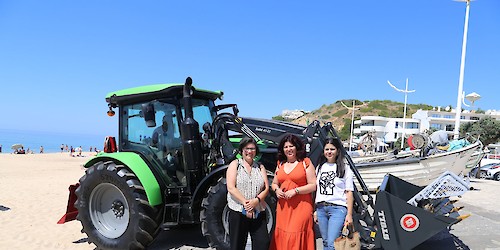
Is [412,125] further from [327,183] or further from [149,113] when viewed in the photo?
[327,183]

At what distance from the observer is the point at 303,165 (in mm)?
3357

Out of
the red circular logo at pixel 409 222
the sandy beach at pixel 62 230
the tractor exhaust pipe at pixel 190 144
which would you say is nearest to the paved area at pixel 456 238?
the sandy beach at pixel 62 230

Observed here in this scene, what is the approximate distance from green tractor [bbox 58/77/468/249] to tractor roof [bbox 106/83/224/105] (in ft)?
0.05

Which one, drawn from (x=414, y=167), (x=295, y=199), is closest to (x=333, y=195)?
(x=295, y=199)

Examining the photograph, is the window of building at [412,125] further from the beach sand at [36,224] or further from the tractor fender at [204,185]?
the tractor fender at [204,185]

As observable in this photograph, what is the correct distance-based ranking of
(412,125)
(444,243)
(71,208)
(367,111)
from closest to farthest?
(444,243), (71,208), (412,125), (367,111)

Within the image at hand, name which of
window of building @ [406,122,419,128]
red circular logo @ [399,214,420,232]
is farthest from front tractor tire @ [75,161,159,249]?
window of building @ [406,122,419,128]

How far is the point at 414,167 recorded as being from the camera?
32.0ft

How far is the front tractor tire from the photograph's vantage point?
4.70m

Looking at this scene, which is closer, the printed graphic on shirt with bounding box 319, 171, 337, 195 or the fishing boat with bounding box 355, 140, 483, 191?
the printed graphic on shirt with bounding box 319, 171, 337, 195

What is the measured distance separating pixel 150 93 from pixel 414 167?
765 cm

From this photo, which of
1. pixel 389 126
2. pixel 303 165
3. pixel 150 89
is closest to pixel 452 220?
pixel 303 165

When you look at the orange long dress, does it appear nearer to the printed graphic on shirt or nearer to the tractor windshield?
the printed graphic on shirt

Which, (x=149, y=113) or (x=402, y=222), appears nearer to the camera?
(x=402, y=222)
